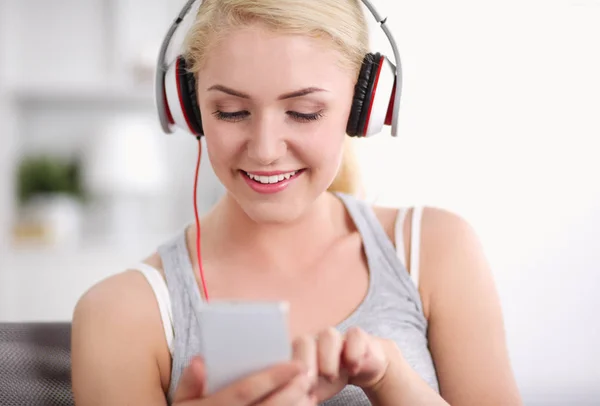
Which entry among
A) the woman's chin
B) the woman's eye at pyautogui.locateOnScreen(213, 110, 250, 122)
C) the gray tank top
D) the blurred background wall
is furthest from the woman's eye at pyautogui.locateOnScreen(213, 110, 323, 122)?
the blurred background wall

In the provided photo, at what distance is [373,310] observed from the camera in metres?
1.09

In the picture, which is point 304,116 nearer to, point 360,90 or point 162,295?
point 360,90

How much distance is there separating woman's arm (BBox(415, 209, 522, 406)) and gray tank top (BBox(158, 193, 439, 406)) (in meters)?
0.02

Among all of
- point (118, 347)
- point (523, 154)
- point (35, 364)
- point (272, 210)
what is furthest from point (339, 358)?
point (523, 154)

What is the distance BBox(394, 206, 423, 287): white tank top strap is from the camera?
1.13 m

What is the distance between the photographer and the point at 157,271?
43.4 inches

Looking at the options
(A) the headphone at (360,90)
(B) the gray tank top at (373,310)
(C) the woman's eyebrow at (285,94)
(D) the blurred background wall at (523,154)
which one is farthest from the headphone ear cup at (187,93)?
(D) the blurred background wall at (523,154)

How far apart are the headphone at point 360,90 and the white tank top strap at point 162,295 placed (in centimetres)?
22

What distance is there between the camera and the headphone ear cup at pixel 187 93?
1039 mm

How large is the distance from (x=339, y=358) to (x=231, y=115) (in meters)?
0.36

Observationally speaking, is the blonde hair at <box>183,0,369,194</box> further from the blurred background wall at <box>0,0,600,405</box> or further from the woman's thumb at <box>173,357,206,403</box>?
the blurred background wall at <box>0,0,600,405</box>

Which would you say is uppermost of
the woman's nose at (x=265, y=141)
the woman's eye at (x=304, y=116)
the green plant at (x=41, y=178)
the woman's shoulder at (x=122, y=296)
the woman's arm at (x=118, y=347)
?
the woman's eye at (x=304, y=116)

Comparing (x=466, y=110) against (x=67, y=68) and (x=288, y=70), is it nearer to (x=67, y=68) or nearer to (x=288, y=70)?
(x=288, y=70)

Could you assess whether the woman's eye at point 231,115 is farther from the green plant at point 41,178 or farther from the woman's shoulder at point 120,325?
the green plant at point 41,178
